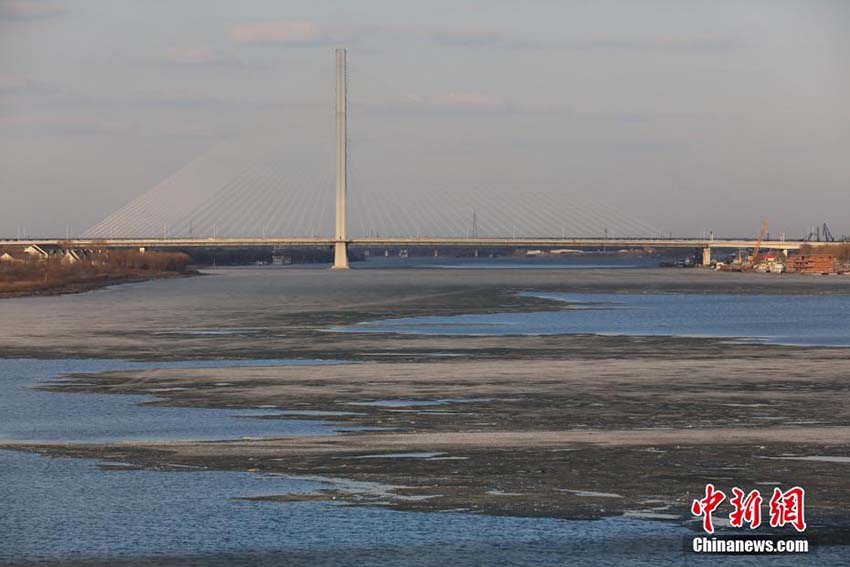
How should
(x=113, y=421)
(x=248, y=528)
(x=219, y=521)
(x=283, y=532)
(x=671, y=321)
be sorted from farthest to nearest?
(x=671, y=321) → (x=113, y=421) → (x=219, y=521) → (x=248, y=528) → (x=283, y=532)

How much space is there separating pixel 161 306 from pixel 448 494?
5966cm

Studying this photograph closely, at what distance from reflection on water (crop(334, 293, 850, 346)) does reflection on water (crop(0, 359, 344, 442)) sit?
22.3 meters

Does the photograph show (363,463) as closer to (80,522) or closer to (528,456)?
(528,456)

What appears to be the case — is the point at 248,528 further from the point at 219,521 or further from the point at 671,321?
the point at 671,321

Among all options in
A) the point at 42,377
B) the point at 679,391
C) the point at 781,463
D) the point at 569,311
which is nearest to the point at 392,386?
the point at 679,391

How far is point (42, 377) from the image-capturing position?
31.4 meters

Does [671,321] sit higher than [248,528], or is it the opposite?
[248,528]

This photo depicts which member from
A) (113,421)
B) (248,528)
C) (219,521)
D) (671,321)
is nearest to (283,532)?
(248,528)

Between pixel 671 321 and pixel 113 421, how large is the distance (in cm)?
3651

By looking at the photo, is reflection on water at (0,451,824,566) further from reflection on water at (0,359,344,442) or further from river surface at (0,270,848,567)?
reflection on water at (0,359,344,442)

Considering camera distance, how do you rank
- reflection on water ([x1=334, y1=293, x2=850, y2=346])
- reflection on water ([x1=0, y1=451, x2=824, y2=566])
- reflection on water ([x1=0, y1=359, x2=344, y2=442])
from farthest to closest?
1. reflection on water ([x1=334, y1=293, x2=850, y2=346])
2. reflection on water ([x1=0, y1=359, x2=344, y2=442])
3. reflection on water ([x1=0, y1=451, x2=824, y2=566])

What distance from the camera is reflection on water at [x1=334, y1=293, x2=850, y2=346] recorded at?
47.8 metres

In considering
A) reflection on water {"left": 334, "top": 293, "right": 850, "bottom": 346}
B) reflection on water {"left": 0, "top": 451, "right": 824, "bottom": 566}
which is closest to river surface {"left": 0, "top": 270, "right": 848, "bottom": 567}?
reflection on water {"left": 0, "top": 451, "right": 824, "bottom": 566}

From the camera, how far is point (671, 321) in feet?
185
